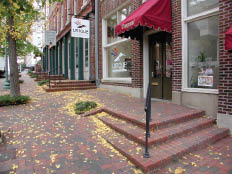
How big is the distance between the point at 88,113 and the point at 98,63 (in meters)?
5.50

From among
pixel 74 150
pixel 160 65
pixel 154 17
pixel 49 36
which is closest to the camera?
pixel 74 150

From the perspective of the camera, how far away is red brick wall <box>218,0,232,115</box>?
415cm

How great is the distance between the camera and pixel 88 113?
18.3ft

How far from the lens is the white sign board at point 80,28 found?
9.36 m

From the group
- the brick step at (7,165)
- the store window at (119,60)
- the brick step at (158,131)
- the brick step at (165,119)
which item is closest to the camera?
the brick step at (7,165)

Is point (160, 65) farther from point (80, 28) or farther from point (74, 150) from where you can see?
point (80, 28)

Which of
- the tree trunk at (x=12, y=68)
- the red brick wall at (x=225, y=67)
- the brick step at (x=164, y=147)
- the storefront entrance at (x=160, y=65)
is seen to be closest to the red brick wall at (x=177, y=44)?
the storefront entrance at (x=160, y=65)

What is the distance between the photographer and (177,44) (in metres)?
5.54

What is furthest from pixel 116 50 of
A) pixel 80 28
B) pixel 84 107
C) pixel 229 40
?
pixel 229 40

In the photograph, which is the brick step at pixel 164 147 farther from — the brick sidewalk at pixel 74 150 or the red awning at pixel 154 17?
the red awning at pixel 154 17

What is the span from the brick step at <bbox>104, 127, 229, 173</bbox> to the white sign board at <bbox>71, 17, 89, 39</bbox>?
22.9 feet

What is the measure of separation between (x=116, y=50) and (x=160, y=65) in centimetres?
323

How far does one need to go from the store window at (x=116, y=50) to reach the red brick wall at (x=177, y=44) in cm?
288

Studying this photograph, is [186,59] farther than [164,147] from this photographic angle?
Yes
